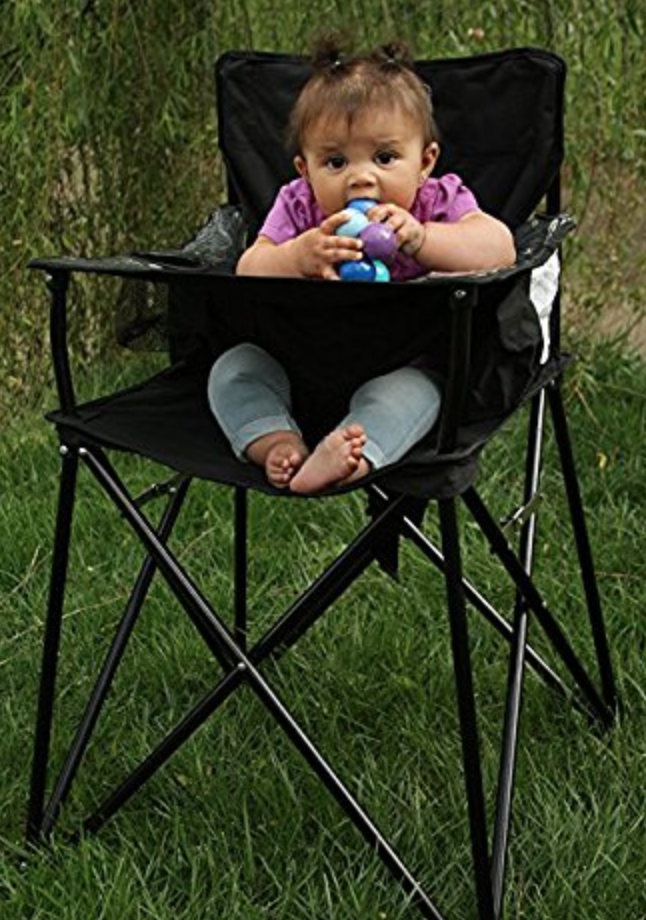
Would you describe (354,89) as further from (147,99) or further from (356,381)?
(147,99)

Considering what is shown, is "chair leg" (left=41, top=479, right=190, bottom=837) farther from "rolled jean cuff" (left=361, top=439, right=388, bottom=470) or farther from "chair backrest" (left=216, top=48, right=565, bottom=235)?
"chair backrest" (left=216, top=48, right=565, bottom=235)

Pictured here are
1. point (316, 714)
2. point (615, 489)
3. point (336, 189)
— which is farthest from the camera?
point (615, 489)

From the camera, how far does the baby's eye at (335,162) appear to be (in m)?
2.44

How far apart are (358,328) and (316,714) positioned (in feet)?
2.49

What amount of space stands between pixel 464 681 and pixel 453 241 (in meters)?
0.56

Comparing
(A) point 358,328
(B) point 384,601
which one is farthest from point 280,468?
(B) point 384,601

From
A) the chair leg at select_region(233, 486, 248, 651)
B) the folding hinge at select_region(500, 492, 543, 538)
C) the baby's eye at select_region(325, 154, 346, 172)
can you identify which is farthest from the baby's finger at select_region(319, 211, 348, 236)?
the chair leg at select_region(233, 486, 248, 651)

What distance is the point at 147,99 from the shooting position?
144 inches

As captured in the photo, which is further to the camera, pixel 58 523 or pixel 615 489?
pixel 615 489

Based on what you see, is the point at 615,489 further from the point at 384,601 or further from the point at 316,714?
the point at 316,714

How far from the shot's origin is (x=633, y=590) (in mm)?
3273

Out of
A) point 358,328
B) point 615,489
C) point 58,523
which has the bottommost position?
point 615,489

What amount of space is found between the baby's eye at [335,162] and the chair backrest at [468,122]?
0.40 m

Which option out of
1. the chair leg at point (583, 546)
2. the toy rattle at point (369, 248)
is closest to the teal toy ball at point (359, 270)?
the toy rattle at point (369, 248)
